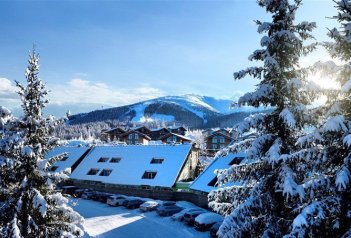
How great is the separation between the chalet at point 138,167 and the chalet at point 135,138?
39.7 m

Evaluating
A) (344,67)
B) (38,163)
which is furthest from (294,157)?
(38,163)

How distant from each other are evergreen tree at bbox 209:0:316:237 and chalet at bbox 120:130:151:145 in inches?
3382

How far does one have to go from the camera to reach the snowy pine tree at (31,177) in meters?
15.3

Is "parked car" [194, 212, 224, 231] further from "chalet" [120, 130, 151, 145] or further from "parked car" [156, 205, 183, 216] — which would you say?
"chalet" [120, 130, 151, 145]

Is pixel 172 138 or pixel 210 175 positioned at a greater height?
pixel 172 138

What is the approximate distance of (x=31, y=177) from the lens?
16141 mm

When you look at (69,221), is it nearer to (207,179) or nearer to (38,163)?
(38,163)

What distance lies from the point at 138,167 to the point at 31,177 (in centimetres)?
3476

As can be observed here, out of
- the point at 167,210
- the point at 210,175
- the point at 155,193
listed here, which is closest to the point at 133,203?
the point at 155,193

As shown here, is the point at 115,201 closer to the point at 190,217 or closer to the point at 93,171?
the point at 190,217

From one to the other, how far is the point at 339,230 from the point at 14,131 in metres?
14.7

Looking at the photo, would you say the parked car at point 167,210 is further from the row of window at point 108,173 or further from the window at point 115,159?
the window at point 115,159

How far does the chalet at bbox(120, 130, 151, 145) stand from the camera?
98713mm

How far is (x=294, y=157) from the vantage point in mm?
10891
